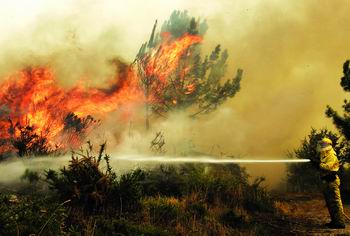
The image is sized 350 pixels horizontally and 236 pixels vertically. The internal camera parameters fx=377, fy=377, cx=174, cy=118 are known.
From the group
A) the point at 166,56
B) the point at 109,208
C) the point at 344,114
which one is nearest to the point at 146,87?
the point at 166,56

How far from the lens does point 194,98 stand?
21.9 metres

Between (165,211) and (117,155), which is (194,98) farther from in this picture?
(165,211)

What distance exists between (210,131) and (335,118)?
1177cm

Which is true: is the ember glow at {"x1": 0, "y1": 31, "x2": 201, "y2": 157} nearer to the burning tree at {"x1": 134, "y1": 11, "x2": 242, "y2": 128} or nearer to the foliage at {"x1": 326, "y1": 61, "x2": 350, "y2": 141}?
the burning tree at {"x1": 134, "y1": 11, "x2": 242, "y2": 128}

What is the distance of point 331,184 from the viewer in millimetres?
8961

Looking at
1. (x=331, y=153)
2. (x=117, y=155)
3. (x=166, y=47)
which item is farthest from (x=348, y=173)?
(x=166, y=47)

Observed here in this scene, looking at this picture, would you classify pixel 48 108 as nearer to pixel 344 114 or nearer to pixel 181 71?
pixel 181 71

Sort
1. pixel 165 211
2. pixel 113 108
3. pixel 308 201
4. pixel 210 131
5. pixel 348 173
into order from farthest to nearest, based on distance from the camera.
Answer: pixel 210 131 → pixel 113 108 → pixel 348 173 → pixel 308 201 → pixel 165 211

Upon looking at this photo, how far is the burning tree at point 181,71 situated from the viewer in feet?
71.0

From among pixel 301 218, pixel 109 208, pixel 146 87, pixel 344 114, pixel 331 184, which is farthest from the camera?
pixel 146 87

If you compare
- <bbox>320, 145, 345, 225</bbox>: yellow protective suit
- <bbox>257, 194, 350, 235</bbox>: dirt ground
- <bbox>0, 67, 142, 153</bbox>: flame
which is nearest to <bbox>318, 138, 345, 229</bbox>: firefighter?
<bbox>320, 145, 345, 225</bbox>: yellow protective suit

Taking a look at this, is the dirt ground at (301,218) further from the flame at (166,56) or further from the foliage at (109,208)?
the flame at (166,56)

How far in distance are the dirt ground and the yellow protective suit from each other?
392 mm

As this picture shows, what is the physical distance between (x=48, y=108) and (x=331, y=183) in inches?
464
